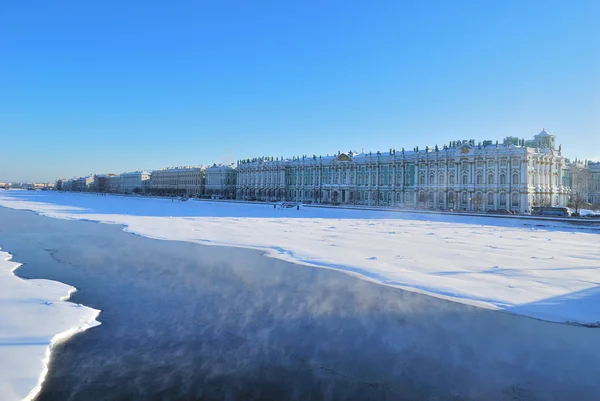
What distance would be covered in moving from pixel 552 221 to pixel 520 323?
2836 cm

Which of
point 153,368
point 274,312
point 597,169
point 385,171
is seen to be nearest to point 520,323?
point 274,312

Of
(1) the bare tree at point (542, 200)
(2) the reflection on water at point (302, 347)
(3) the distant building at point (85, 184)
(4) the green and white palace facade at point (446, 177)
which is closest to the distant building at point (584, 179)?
(4) the green and white palace facade at point (446, 177)

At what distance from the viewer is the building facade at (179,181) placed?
10800 cm

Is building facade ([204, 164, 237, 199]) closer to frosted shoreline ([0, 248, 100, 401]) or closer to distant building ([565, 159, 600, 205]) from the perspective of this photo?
distant building ([565, 159, 600, 205])

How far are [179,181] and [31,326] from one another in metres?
111

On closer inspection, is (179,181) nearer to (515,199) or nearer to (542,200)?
(515,199)

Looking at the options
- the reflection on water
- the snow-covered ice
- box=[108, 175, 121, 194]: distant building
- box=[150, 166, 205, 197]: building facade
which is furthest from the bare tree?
box=[108, 175, 121, 194]: distant building

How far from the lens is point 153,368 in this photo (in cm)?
695

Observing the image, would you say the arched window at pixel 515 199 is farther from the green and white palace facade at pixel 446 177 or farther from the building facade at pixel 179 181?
the building facade at pixel 179 181

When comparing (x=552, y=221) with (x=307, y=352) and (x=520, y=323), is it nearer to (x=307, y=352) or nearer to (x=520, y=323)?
(x=520, y=323)

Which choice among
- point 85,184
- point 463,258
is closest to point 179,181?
point 85,184

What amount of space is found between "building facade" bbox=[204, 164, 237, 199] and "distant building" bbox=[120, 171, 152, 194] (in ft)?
132

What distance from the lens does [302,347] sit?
26.1ft

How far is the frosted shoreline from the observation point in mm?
6371
